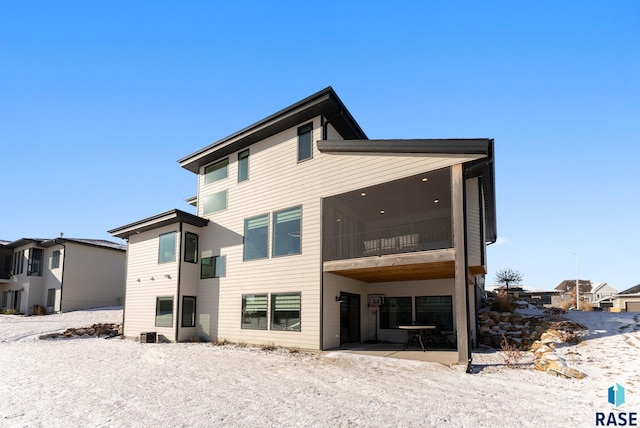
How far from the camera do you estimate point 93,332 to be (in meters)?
20.0

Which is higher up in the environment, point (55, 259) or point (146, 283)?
point (55, 259)

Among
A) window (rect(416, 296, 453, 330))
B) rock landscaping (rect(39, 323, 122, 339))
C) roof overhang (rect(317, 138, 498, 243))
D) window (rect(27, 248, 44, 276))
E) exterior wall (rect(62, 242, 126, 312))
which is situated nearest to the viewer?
roof overhang (rect(317, 138, 498, 243))

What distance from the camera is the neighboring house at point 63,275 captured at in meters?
28.1

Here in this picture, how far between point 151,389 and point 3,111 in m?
10.8

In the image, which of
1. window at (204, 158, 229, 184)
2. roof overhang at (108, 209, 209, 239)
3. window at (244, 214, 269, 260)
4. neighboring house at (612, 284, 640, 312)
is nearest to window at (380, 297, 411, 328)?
window at (244, 214, 269, 260)

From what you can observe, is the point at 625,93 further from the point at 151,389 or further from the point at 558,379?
the point at 151,389

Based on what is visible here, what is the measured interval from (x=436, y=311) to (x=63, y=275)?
85.8ft

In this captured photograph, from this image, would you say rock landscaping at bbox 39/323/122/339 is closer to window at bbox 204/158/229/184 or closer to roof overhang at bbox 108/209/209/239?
roof overhang at bbox 108/209/209/239

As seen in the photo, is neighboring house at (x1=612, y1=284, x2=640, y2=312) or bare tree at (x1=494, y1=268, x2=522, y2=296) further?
neighboring house at (x1=612, y1=284, x2=640, y2=312)

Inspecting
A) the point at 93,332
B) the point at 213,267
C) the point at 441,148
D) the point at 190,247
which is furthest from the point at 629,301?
the point at 93,332

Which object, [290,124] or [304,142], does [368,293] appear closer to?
[304,142]

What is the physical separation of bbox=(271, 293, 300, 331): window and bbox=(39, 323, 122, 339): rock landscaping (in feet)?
32.9

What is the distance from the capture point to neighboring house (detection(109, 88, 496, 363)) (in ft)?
40.7

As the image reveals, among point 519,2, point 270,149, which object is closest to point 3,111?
point 270,149
